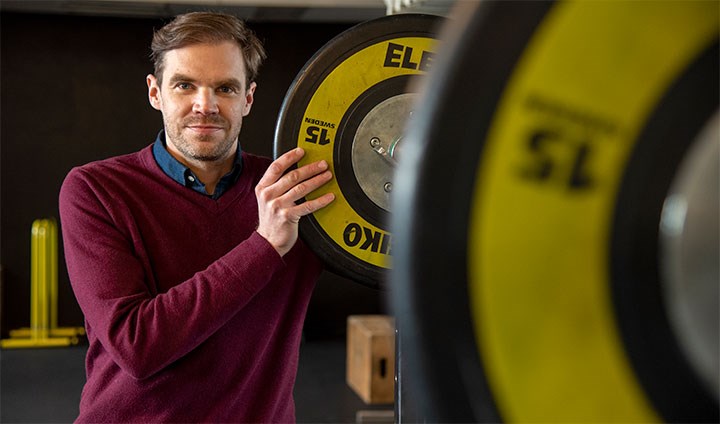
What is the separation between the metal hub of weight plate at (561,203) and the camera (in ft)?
1.95

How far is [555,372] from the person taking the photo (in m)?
0.61

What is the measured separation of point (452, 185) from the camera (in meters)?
0.60

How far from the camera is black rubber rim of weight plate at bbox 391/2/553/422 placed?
0.59m

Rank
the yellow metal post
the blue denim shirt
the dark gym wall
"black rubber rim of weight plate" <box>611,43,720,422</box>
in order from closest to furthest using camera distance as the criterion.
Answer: "black rubber rim of weight plate" <box>611,43,720,422</box> < the blue denim shirt < the yellow metal post < the dark gym wall

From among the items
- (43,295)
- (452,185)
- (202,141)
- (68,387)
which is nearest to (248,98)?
(202,141)

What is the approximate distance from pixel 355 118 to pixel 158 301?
507mm

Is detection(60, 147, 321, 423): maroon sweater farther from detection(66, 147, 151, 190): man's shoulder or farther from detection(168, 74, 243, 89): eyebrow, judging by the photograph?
detection(168, 74, 243, 89): eyebrow

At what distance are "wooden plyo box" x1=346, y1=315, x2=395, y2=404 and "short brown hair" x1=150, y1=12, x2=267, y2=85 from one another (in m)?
4.00

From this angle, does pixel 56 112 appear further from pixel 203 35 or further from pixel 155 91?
pixel 203 35

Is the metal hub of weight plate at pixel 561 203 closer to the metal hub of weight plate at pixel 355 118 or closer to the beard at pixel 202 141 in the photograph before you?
the metal hub of weight plate at pixel 355 118

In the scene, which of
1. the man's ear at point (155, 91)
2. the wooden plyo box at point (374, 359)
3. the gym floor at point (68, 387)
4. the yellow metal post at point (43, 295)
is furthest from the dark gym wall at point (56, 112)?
the man's ear at point (155, 91)

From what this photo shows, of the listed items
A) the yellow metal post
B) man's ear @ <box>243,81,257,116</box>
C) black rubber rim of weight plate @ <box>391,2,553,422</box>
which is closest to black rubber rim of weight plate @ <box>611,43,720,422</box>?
black rubber rim of weight plate @ <box>391,2,553,422</box>

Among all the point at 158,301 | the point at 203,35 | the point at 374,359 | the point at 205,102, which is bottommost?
the point at 374,359

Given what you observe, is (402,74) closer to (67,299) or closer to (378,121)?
(378,121)
